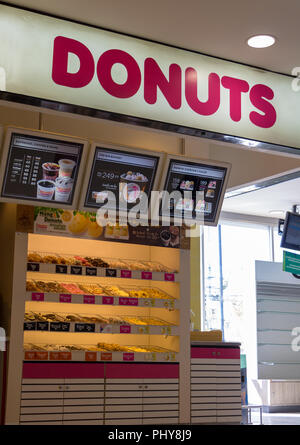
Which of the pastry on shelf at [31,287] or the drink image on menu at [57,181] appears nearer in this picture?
the drink image on menu at [57,181]

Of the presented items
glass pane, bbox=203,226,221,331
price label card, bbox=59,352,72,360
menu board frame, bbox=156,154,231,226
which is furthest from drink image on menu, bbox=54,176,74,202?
glass pane, bbox=203,226,221,331

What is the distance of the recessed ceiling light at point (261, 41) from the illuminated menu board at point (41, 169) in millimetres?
1516

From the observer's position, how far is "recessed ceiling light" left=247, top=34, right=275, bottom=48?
3.70 m

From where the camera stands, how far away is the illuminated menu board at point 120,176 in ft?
14.9

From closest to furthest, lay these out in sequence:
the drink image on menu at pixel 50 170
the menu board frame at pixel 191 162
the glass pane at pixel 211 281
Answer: the drink image on menu at pixel 50 170 → the menu board frame at pixel 191 162 → the glass pane at pixel 211 281

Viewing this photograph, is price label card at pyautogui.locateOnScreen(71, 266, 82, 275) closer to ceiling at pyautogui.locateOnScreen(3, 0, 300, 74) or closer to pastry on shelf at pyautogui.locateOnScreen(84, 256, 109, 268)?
pastry on shelf at pyautogui.locateOnScreen(84, 256, 109, 268)

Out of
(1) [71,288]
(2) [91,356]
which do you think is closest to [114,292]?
(1) [71,288]

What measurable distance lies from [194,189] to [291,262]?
617 centimetres

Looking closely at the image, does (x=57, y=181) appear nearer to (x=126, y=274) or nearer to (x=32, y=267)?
(x=32, y=267)

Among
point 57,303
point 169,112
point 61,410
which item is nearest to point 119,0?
point 169,112

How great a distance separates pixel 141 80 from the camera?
3684mm

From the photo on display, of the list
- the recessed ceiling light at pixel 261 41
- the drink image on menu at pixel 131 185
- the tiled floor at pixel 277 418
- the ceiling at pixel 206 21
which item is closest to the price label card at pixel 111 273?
the drink image on menu at pixel 131 185

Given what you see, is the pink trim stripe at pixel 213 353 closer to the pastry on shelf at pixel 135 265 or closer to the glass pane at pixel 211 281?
the pastry on shelf at pixel 135 265

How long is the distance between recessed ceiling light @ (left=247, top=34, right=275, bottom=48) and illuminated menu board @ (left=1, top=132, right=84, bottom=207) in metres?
1.52
